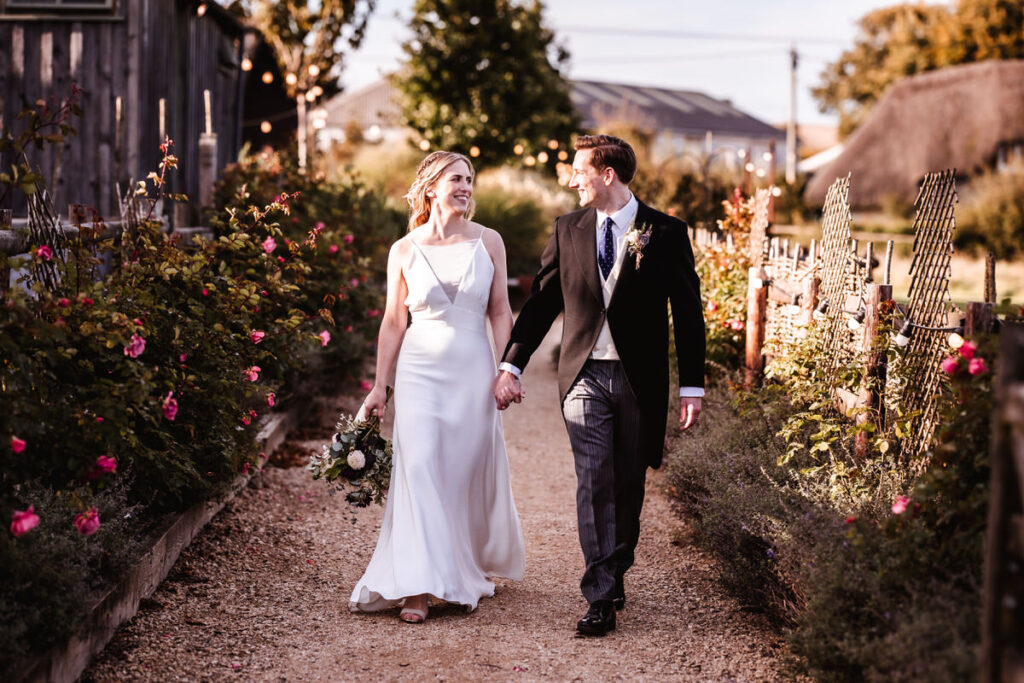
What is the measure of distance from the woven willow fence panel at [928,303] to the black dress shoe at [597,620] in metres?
1.49

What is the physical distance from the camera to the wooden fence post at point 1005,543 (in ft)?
7.89

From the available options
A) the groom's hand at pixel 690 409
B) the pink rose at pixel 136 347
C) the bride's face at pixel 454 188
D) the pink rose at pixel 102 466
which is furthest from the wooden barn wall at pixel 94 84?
Answer: the groom's hand at pixel 690 409

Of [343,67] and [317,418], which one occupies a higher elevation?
[343,67]

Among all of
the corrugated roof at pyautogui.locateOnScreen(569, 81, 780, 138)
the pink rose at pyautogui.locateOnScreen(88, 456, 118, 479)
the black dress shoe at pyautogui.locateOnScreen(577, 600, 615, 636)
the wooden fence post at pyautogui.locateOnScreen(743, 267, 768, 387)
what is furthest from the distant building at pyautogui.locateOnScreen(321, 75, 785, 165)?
the pink rose at pyautogui.locateOnScreen(88, 456, 118, 479)

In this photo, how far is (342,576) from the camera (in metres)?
5.29

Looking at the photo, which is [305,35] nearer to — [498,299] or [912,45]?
[498,299]

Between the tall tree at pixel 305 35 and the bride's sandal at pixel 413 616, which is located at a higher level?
the tall tree at pixel 305 35

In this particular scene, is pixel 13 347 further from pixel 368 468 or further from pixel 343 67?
pixel 343 67

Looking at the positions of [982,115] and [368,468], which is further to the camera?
[982,115]

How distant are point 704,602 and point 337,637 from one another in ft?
5.64

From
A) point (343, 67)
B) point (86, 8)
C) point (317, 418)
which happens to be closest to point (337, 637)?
point (317, 418)

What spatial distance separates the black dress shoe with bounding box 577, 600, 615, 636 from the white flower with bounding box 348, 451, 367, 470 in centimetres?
120

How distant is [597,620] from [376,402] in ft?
4.50

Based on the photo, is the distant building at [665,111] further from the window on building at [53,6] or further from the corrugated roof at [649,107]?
the window on building at [53,6]
